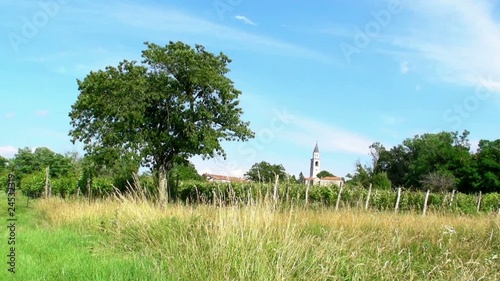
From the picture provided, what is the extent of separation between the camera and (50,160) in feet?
187

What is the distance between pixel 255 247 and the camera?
473 cm

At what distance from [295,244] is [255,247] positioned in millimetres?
439

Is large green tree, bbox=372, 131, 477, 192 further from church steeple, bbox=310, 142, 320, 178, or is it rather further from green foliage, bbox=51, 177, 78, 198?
church steeple, bbox=310, 142, 320, 178

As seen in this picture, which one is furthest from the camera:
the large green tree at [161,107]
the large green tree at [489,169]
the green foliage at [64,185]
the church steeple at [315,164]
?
the church steeple at [315,164]

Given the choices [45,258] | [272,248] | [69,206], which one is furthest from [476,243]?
[69,206]

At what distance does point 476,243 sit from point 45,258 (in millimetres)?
5695

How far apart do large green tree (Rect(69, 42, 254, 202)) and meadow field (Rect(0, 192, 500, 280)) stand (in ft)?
57.2

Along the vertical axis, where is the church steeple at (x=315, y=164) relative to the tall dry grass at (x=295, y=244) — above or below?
above

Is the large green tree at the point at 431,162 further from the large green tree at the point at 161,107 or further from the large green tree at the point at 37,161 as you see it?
the large green tree at the point at 37,161

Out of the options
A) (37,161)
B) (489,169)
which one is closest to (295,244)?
(489,169)

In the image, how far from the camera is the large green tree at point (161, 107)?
80.9 feet

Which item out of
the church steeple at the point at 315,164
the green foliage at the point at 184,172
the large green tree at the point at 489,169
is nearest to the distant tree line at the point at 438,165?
the large green tree at the point at 489,169

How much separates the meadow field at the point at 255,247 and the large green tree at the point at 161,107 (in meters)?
17.4

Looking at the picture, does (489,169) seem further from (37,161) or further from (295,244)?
(37,161)
